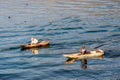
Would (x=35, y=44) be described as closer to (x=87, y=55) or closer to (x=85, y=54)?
(x=85, y=54)

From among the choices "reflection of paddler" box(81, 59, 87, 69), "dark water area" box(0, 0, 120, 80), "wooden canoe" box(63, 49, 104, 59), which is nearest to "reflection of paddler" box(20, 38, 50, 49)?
"dark water area" box(0, 0, 120, 80)

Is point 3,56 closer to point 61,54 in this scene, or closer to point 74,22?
point 61,54

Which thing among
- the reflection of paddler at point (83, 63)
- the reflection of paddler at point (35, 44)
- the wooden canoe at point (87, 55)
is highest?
the reflection of paddler at point (35, 44)

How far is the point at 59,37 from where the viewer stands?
219 feet

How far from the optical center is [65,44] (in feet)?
203

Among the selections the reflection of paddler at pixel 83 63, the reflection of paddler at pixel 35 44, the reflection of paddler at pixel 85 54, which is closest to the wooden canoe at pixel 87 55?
the reflection of paddler at pixel 85 54

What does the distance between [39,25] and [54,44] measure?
16.4 m

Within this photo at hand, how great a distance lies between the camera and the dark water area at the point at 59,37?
47.2 meters

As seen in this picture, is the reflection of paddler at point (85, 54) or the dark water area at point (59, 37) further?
the reflection of paddler at point (85, 54)

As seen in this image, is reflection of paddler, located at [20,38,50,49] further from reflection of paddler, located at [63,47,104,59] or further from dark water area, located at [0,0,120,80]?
reflection of paddler, located at [63,47,104,59]

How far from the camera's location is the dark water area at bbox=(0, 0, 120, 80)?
47.2 meters

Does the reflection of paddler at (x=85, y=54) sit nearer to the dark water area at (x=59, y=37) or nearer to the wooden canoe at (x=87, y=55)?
the wooden canoe at (x=87, y=55)

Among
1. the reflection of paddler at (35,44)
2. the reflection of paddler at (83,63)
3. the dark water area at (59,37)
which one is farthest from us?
the reflection of paddler at (35,44)

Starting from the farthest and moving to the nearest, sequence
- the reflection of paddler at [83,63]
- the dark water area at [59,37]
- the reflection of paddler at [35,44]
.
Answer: the reflection of paddler at [35,44] < the reflection of paddler at [83,63] < the dark water area at [59,37]
